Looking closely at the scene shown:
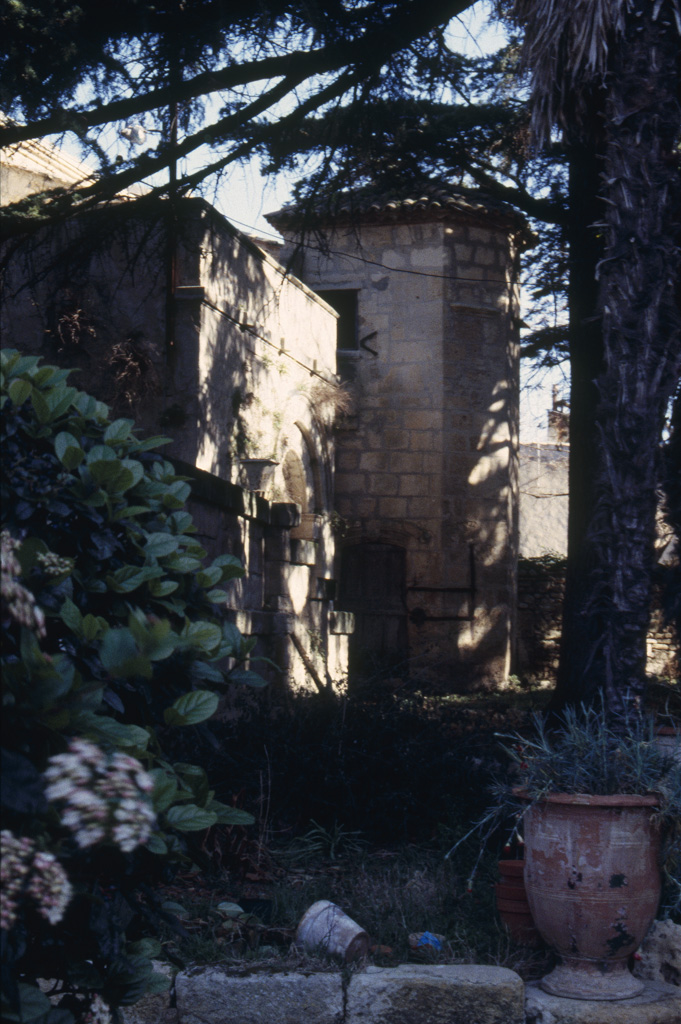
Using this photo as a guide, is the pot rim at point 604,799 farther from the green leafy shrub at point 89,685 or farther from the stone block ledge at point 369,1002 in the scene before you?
the green leafy shrub at point 89,685

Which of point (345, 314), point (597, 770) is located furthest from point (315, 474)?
point (597, 770)

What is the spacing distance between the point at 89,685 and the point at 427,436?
43.5 feet

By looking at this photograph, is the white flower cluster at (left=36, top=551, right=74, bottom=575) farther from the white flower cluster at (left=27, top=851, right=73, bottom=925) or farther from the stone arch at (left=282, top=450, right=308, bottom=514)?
the stone arch at (left=282, top=450, right=308, bottom=514)

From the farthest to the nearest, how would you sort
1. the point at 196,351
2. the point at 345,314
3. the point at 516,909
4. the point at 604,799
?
the point at 345,314 → the point at 196,351 → the point at 516,909 → the point at 604,799

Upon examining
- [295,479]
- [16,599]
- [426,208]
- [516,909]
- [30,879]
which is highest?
[426,208]

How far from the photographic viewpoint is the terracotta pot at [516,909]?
411cm

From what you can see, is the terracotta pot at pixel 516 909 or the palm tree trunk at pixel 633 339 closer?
the terracotta pot at pixel 516 909

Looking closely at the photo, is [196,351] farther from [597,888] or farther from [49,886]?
[49,886]

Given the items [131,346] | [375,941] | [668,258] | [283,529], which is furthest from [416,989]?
[131,346]

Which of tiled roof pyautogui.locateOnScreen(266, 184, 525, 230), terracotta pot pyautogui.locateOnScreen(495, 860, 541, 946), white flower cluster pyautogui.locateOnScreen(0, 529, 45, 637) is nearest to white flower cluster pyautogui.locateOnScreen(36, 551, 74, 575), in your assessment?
white flower cluster pyautogui.locateOnScreen(0, 529, 45, 637)

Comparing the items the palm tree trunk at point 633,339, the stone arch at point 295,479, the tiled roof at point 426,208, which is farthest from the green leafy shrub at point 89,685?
the tiled roof at point 426,208

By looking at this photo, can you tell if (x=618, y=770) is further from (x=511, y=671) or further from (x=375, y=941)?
(x=511, y=671)

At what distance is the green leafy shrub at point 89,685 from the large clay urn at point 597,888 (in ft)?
5.45

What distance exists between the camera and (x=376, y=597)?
15.2 metres
